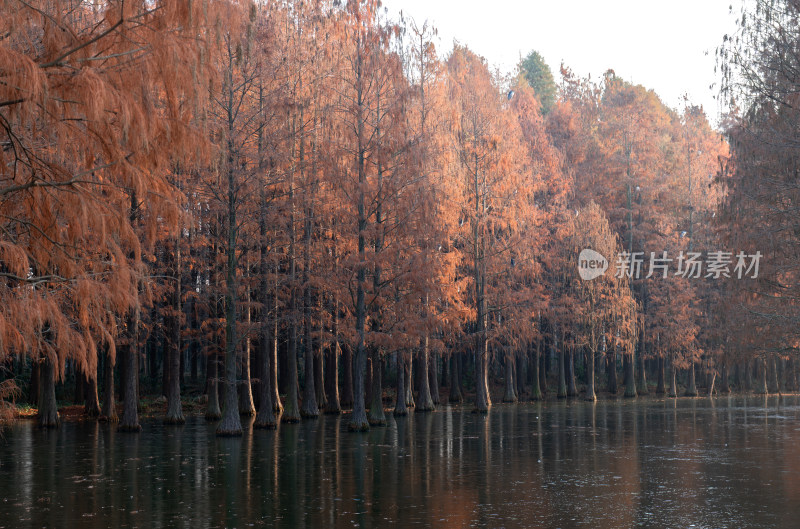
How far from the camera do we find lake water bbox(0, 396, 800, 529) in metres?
13.2

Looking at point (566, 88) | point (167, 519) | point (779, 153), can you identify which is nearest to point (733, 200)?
point (779, 153)

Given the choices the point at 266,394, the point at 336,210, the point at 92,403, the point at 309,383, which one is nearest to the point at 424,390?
the point at 309,383

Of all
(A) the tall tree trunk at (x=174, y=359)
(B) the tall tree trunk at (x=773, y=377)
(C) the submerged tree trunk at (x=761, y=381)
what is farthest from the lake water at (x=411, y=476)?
(B) the tall tree trunk at (x=773, y=377)

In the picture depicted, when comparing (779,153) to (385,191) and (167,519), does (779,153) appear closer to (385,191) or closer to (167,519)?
(385,191)

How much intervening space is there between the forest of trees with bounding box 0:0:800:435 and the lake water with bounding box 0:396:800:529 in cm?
305

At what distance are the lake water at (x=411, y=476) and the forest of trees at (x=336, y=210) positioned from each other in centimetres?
305

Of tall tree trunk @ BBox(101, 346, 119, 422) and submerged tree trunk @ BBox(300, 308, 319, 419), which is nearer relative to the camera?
tall tree trunk @ BBox(101, 346, 119, 422)

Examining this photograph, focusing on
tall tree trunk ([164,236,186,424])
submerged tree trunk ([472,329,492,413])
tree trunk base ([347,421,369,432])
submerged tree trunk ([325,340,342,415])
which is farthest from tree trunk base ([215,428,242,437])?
submerged tree trunk ([472,329,492,413])

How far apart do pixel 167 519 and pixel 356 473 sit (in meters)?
6.24

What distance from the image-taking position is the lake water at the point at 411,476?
43.4ft

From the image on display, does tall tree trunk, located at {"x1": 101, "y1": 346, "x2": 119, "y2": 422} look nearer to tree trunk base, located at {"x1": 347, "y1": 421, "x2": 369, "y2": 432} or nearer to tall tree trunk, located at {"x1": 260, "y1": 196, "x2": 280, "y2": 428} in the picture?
tall tree trunk, located at {"x1": 260, "y1": 196, "x2": 280, "y2": 428}

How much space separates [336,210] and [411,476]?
1592cm

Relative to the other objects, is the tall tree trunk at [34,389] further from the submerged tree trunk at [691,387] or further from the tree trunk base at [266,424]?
the submerged tree trunk at [691,387]

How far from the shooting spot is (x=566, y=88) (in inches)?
2753
